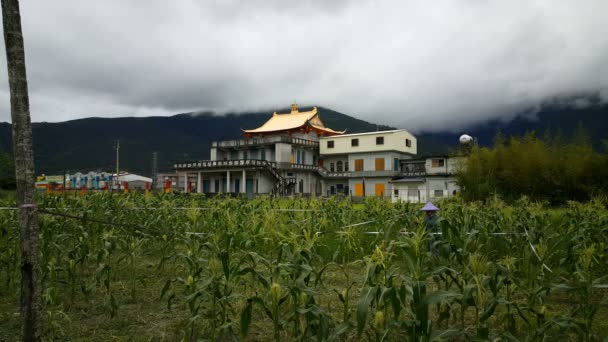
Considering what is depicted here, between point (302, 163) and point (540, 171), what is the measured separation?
25919 mm

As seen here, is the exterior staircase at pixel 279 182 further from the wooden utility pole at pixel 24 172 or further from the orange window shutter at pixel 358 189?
the wooden utility pole at pixel 24 172

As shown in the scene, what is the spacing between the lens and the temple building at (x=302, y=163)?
131 ft

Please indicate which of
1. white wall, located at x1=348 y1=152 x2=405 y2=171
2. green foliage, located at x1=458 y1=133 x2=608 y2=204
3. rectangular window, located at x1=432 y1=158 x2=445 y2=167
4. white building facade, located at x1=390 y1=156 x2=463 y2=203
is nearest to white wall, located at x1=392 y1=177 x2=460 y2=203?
white building facade, located at x1=390 y1=156 x2=463 y2=203

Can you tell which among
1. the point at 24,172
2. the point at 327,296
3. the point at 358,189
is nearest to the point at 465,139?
the point at 358,189

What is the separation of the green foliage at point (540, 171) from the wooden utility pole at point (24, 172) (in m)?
19.4

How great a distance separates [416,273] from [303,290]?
0.85 meters

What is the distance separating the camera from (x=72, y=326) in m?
3.91

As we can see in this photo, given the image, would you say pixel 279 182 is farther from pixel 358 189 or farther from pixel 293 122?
pixel 293 122

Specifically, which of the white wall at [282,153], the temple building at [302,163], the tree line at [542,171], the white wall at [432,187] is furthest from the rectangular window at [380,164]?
the tree line at [542,171]

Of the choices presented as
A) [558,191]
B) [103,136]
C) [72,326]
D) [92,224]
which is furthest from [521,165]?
[103,136]

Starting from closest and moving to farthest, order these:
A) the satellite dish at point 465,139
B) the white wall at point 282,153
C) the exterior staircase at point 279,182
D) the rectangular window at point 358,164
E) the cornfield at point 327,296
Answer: the cornfield at point 327,296, the satellite dish at point 465,139, the exterior staircase at point 279,182, the white wall at point 282,153, the rectangular window at point 358,164

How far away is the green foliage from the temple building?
55.9 feet

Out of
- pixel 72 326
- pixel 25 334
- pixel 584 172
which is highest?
pixel 584 172

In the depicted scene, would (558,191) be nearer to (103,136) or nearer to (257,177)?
(257,177)
